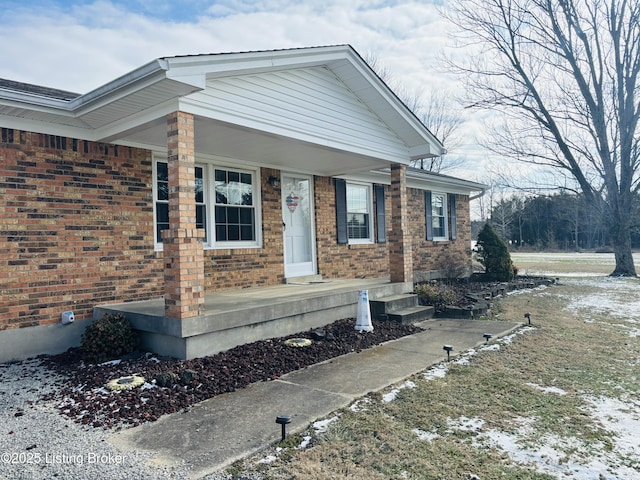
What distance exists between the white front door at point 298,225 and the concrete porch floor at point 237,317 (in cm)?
133

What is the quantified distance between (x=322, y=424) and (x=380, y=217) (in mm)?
8351

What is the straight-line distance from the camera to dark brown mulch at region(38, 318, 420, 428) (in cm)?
372

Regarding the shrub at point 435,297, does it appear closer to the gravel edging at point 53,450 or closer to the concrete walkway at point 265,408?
the concrete walkway at point 265,408

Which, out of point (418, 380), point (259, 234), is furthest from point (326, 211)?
point (418, 380)

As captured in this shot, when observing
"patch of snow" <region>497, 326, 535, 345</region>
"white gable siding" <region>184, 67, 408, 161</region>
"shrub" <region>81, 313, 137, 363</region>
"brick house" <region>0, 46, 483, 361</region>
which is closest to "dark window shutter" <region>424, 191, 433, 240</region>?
"brick house" <region>0, 46, 483, 361</region>

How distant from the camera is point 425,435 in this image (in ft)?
10.4

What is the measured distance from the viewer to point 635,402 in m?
3.81

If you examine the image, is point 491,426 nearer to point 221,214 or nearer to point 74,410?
point 74,410

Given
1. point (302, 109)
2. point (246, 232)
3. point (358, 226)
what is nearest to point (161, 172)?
point (246, 232)

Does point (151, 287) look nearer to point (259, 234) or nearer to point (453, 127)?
point (259, 234)

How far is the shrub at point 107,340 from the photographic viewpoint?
508cm

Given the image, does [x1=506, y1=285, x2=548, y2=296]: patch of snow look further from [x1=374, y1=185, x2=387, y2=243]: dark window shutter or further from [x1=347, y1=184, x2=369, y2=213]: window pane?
[x1=347, y1=184, x2=369, y2=213]: window pane

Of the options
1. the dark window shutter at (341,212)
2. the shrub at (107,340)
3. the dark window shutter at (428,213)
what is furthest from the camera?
the dark window shutter at (428,213)

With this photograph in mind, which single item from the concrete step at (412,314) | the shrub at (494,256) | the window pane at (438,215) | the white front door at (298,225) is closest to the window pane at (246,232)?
the white front door at (298,225)
